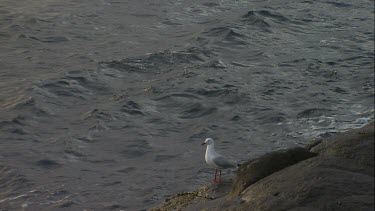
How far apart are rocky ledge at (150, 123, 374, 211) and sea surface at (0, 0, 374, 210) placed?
11.1 feet

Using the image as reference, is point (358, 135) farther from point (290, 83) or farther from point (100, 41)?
point (100, 41)

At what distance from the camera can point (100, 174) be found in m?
13.3

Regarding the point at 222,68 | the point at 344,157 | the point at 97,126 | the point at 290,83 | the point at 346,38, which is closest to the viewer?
the point at 344,157

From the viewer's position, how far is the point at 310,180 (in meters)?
8.05

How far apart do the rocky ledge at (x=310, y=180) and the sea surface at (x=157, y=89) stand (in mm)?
3385

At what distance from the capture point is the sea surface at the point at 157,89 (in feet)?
43.6

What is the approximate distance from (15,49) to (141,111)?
6.27m

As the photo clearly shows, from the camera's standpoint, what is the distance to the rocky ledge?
7754 millimetres

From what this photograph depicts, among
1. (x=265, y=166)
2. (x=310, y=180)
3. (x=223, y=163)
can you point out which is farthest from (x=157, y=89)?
(x=310, y=180)

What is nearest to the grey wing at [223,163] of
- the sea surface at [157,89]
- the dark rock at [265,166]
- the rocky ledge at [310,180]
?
the sea surface at [157,89]

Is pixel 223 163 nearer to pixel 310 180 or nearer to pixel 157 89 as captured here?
pixel 310 180

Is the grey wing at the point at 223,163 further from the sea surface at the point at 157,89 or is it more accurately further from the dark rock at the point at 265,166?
the dark rock at the point at 265,166

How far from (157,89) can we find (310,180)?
1006 cm

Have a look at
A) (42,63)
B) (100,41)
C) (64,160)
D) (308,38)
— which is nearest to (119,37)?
(100,41)
